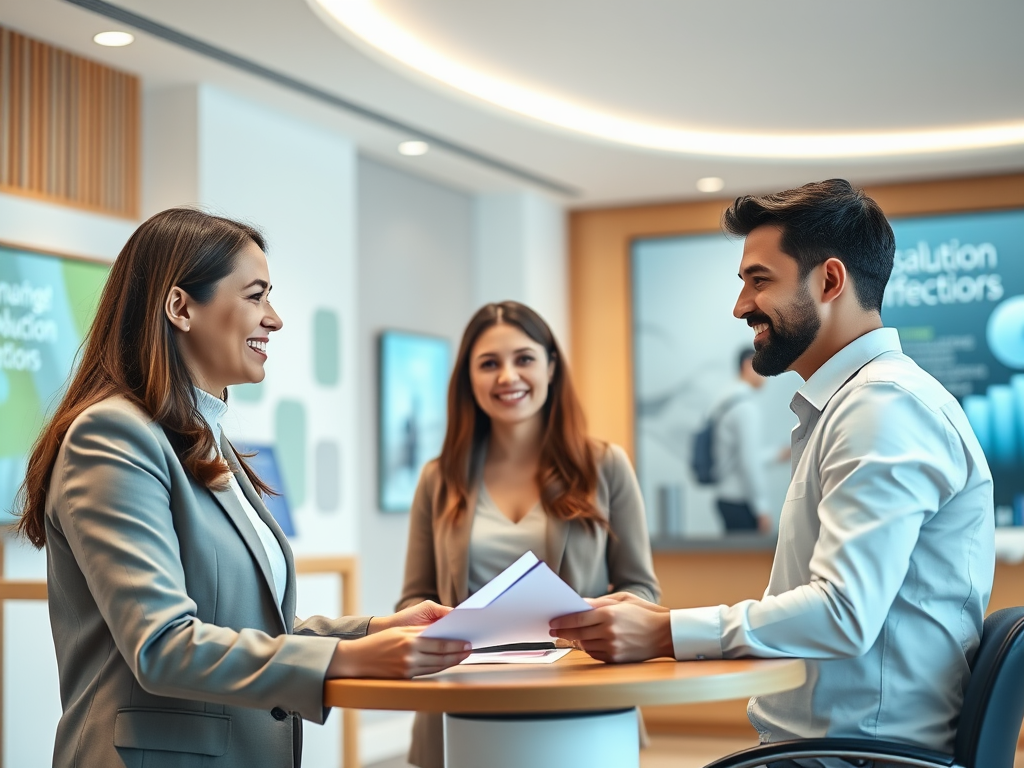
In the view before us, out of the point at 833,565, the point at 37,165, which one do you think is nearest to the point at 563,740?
the point at 833,565

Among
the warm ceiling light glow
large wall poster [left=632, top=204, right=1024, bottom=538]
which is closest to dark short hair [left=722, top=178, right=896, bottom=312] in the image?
the warm ceiling light glow

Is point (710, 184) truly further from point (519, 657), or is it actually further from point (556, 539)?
point (519, 657)

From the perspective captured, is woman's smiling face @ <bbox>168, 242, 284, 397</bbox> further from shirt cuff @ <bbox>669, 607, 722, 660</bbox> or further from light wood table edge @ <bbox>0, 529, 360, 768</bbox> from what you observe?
light wood table edge @ <bbox>0, 529, 360, 768</bbox>

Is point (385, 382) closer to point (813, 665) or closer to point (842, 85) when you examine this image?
point (842, 85)

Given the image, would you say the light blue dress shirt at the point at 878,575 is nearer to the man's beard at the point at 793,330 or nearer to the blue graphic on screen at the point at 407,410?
the man's beard at the point at 793,330

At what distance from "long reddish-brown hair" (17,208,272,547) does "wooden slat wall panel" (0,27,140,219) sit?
3006 millimetres

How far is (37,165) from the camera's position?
4941mm

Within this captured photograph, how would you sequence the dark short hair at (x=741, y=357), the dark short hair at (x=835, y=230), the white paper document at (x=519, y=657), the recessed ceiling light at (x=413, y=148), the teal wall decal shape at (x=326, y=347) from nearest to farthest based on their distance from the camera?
the white paper document at (x=519, y=657)
the dark short hair at (x=835, y=230)
the teal wall decal shape at (x=326, y=347)
the recessed ceiling light at (x=413, y=148)
the dark short hair at (x=741, y=357)

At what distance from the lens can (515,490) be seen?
356 cm

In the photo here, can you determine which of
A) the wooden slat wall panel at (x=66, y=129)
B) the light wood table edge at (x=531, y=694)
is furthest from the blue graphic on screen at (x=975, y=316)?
the light wood table edge at (x=531, y=694)

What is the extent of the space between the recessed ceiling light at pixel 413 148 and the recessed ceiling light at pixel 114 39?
6.58 ft

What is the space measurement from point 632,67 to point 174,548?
4554 mm

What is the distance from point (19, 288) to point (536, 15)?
2.41m

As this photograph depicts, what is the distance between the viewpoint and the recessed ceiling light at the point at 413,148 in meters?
6.68
